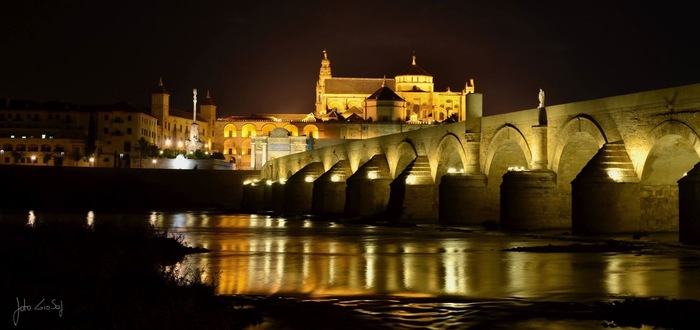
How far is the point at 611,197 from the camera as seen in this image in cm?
2659

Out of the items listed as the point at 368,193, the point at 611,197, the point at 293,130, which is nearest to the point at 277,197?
the point at 368,193

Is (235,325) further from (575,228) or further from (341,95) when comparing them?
(341,95)

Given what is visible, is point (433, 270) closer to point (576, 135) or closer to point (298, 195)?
point (576, 135)

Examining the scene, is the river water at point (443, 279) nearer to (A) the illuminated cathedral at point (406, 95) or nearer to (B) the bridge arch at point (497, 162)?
(B) the bridge arch at point (497, 162)

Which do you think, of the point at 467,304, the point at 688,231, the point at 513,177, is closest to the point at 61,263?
the point at 467,304

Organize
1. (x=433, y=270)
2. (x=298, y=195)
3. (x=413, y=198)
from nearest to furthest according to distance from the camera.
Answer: (x=433, y=270) → (x=413, y=198) → (x=298, y=195)

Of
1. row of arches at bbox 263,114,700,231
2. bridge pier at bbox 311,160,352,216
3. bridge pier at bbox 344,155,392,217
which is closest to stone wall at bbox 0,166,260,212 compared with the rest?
bridge pier at bbox 311,160,352,216

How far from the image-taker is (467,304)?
13.4 m

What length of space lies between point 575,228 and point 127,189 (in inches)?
2110

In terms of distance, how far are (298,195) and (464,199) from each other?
76.2 feet

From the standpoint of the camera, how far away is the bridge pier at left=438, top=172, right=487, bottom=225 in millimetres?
36250

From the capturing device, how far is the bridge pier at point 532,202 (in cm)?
3097

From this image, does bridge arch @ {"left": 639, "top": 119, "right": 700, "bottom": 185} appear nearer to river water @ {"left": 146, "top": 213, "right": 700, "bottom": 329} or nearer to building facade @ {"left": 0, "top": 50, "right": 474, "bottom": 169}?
river water @ {"left": 146, "top": 213, "right": 700, "bottom": 329}

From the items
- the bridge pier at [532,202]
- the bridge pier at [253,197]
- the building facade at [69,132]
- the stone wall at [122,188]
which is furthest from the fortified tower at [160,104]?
the bridge pier at [532,202]
